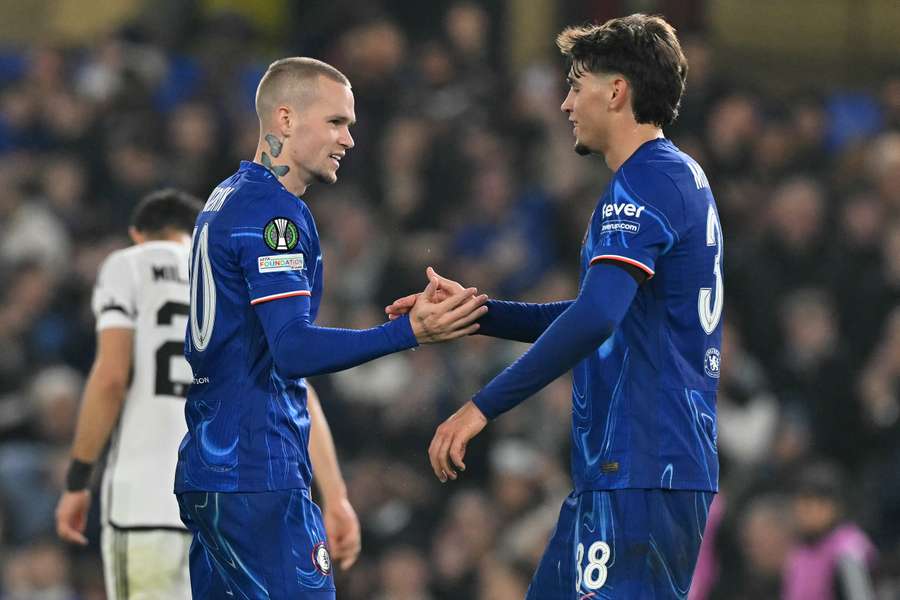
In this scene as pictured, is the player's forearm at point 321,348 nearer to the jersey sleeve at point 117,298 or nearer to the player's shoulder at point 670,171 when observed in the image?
the player's shoulder at point 670,171

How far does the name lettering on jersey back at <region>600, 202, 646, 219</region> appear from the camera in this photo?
4.90m

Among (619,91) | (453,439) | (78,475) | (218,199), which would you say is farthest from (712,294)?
(78,475)

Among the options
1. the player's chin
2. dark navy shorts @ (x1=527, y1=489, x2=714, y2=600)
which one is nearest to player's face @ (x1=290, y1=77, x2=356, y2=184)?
the player's chin

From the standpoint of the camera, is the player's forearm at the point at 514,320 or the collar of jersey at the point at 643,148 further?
the player's forearm at the point at 514,320

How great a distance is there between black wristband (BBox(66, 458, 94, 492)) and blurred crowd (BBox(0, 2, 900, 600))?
3424 mm

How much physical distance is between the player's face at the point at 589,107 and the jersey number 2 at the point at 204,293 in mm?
1220

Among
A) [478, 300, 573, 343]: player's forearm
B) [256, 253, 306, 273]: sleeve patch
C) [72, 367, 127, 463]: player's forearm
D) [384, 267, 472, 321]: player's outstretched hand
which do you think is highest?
[256, 253, 306, 273]: sleeve patch

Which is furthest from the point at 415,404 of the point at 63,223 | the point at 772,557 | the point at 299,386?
the point at 299,386

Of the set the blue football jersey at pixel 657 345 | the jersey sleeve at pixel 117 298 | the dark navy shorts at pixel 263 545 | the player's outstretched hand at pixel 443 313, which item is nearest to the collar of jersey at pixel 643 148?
the blue football jersey at pixel 657 345

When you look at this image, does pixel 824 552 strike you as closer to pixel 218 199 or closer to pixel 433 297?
pixel 433 297

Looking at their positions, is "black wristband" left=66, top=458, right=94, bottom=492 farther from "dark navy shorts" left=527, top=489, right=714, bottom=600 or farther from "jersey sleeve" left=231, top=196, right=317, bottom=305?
"dark navy shorts" left=527, top=489, right=714, bottom=600

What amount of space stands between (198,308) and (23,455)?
20.4 ft

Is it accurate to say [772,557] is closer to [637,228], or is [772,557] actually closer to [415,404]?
[415,404]

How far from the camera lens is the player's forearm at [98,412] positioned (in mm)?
6535
